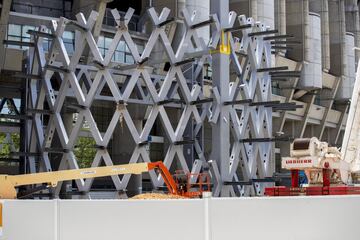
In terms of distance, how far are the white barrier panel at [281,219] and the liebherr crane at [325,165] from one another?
7.62m

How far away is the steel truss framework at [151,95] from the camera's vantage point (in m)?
23.5

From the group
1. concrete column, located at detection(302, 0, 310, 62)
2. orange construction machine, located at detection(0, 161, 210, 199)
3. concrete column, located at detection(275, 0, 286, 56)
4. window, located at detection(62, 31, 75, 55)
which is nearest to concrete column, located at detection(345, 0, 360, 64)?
concrete column, located at detection(302, 0, 310, 62)

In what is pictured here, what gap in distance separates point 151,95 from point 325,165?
1102 centimetres

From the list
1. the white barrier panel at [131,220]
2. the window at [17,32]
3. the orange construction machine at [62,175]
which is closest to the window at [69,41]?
the window at [17,32]

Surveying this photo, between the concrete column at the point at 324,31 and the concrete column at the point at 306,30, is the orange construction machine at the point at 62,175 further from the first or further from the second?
the concrete column at the point at 324,31

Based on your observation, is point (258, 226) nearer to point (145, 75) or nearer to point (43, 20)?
point (145, 75)

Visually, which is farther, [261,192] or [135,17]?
[135,17]

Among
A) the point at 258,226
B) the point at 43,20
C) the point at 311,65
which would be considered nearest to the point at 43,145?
the point at 43,20

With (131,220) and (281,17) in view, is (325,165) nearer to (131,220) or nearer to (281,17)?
(131,220)

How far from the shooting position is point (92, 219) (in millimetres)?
7402

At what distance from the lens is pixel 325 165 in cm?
1480

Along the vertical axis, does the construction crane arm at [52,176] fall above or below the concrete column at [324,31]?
below

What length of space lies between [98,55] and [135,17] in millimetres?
15565

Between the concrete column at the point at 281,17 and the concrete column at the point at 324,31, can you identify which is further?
the concrete column at the point at 324,31
